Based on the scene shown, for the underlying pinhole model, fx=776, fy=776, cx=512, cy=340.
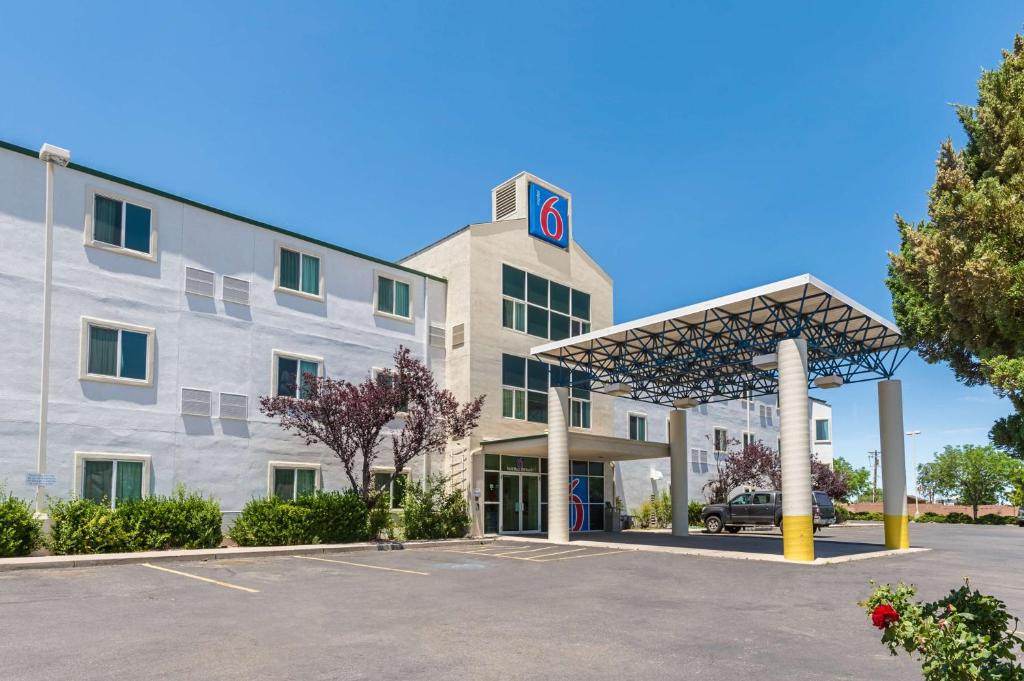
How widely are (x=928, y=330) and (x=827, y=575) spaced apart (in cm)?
1026

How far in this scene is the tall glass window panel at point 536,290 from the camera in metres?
29.5

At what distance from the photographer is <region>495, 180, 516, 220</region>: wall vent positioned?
30.5 metres

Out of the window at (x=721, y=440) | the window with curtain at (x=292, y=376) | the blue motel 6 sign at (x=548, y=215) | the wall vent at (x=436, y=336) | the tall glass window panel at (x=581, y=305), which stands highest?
the blue motel 6 sign at (x=548, y=215)

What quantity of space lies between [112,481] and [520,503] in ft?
46.8

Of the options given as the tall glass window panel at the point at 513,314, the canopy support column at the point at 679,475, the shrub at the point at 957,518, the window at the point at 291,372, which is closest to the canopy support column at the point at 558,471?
the tall glass window panel at the point at 513,314

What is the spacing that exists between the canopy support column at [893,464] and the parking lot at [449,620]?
5.14 m

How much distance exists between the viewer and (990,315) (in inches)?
→ 230

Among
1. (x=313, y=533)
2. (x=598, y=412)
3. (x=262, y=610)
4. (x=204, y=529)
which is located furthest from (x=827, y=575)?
(x=598, y=412)

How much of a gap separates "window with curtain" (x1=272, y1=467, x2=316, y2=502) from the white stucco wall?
Answer: 0.36 meters

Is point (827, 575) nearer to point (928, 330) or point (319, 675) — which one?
point (928, 330)

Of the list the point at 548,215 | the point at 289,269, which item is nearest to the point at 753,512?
the point at 548,215

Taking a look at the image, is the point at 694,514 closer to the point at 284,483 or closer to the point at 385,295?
the point at 385,295

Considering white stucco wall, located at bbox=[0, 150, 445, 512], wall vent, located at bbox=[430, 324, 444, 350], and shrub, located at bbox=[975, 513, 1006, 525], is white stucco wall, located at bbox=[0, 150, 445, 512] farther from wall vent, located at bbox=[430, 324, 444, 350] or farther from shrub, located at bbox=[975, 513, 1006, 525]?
shrub, located at bbox=[975, 513, 1006, 525]

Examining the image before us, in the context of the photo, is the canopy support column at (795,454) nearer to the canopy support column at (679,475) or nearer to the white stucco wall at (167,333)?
the canopy support column at (679,475)
